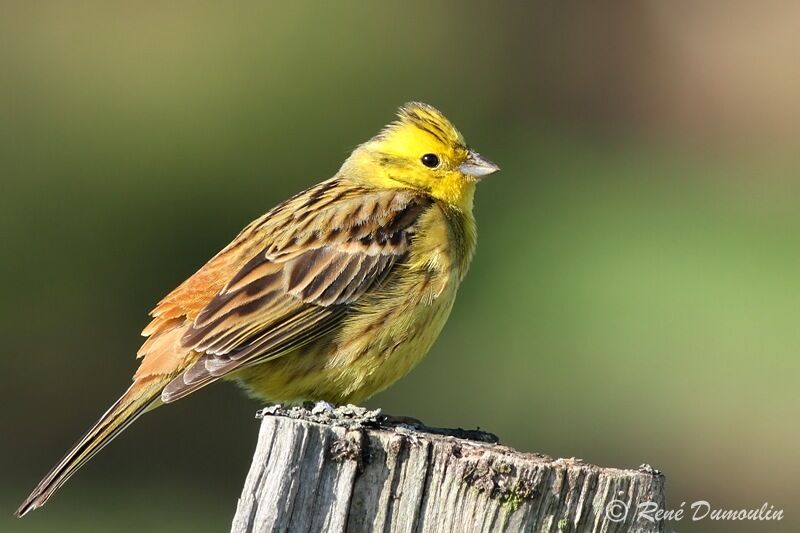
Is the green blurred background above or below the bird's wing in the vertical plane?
above

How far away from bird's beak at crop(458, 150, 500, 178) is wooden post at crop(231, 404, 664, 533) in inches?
104

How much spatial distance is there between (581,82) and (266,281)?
13.2 m

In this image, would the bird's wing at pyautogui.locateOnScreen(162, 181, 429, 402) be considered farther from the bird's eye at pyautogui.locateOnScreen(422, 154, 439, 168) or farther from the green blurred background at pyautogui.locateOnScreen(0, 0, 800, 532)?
the green blurred background at pyautogui.locateOnScreen(0, 0, 800, 532)

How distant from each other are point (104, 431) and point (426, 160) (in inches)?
81.9

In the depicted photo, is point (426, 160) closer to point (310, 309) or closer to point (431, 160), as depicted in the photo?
point (431, 160)

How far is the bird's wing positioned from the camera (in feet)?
18.5

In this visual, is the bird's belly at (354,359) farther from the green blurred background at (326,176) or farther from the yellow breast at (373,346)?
the green blurred background at (326,176)

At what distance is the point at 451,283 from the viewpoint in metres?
6.07

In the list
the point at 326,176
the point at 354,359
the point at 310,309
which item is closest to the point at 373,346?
the point at 354,359

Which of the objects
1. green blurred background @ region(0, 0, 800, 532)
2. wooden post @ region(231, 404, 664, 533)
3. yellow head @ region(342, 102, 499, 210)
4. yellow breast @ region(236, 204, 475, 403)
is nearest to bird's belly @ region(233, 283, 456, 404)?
yellow breast @ region(236, 204, 475, 403)

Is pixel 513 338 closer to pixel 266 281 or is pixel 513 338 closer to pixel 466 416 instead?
pixel 466 416

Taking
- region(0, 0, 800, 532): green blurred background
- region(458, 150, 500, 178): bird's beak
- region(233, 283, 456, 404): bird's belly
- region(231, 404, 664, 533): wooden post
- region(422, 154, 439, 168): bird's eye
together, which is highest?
region(0, 0, 800, 532): green blurred background

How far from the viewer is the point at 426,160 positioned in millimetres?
6656

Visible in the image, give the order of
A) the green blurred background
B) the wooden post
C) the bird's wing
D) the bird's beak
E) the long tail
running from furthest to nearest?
1. the green blurred background
2. the bird's beak
3. the bird's wing
4. the long tail
5. the wooden post
